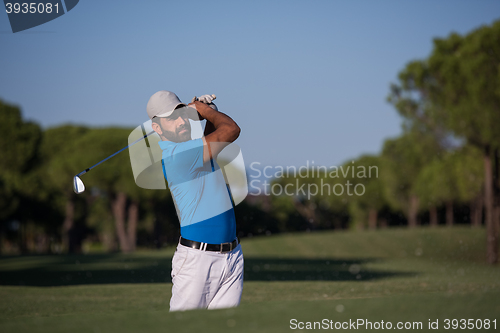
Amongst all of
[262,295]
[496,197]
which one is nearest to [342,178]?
[496,197]

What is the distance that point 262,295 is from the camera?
9516mm

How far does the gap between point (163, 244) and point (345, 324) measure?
154ft

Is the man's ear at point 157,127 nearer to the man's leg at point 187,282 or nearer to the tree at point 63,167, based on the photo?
the man's leg at point 187,282

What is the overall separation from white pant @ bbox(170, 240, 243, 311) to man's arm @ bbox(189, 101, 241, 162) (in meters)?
0.69

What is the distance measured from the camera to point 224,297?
3811mm

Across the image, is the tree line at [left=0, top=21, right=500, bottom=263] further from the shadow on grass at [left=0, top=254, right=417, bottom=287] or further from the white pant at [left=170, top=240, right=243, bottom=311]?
the white pant at [left=170, top=240, right=243, bottom=311]

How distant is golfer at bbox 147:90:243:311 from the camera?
3.70 m

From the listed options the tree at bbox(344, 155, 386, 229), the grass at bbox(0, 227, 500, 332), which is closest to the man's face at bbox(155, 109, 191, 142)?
the grass at bbox(0, 227, 500, 332)

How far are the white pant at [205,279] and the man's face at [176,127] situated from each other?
0.77 metres

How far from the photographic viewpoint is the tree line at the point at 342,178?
2053cm

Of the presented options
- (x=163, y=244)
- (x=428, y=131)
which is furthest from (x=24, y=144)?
(x=428, y=131)

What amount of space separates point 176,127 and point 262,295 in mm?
6228

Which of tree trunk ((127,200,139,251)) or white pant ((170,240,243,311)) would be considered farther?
tree trunk ((127,200,139,251))

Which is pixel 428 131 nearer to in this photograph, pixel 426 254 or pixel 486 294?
pixel 426 254
